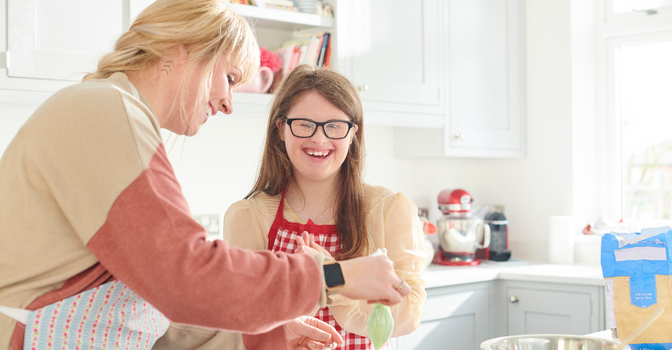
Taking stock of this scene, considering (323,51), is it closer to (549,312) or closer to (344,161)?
(344,161)

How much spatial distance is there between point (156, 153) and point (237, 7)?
169 centimetres

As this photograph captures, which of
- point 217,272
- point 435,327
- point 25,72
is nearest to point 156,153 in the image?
point 217,272

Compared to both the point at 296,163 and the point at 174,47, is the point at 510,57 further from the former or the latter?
the point at 174,47

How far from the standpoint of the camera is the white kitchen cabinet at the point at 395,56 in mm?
2541

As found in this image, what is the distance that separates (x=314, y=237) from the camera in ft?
4.66

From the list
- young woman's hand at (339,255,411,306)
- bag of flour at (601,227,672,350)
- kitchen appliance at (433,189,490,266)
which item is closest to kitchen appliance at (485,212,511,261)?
kitchen appliance at (433,189,490,266)

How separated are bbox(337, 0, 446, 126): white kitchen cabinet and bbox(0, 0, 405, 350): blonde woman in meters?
Answer: 1.75

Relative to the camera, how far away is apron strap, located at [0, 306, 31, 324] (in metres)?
0.74

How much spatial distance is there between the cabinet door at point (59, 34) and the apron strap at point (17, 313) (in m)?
1.28

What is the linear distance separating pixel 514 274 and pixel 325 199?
1.53m

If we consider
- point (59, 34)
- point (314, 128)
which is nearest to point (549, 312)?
point (314, 128)

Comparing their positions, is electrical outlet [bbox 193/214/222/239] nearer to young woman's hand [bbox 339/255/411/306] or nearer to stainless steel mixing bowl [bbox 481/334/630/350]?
stainless steel mixing bowl [bbox 481/334/630/350]

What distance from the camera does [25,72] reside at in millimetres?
→ 1897

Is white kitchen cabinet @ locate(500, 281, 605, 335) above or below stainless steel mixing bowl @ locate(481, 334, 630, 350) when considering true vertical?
below
